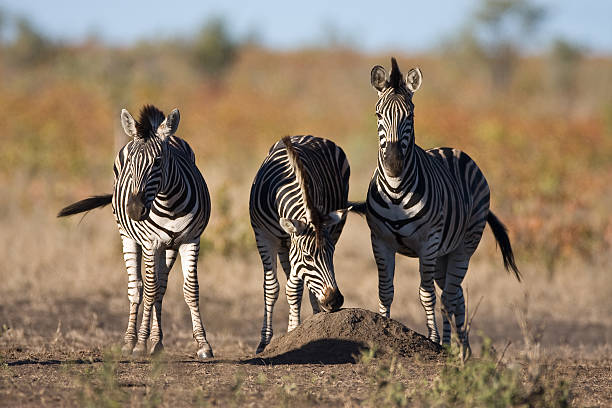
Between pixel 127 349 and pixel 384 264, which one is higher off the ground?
pixel 384 264

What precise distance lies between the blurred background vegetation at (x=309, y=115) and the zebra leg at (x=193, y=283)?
5.01 m

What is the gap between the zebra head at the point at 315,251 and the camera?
19.3 ft

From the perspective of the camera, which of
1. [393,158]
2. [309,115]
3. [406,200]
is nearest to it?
[393,158]

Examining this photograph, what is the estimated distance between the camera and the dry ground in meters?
5.03

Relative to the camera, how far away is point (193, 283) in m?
6.98

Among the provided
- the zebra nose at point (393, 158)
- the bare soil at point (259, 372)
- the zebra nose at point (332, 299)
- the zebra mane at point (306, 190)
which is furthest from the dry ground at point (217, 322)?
the zebra nose at point (393, 158)

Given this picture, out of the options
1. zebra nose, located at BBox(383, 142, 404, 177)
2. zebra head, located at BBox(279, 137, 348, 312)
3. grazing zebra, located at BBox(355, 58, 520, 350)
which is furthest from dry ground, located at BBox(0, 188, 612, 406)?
zebra nose, located at BBox(383, 142, 404, 177)

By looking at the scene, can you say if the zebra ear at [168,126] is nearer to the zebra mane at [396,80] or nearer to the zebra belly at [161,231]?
the zebra belly at [161,231]

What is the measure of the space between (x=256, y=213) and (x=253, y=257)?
5.28 meters

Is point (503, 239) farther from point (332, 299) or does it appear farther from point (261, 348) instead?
point (332, 299)

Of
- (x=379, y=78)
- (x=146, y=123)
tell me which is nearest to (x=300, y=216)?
(x=379, y=78)

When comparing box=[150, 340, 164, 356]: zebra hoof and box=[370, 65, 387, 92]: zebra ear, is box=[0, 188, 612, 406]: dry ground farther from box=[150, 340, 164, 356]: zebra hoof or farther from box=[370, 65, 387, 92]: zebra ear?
box=[370, 65, 387, 92]: zebra ear

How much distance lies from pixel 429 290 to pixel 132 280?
2.78m

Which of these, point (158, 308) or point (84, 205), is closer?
point (158, 308)
